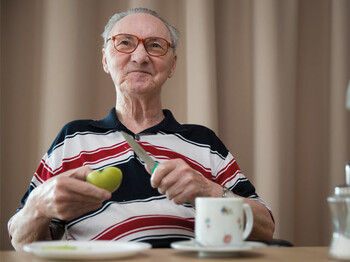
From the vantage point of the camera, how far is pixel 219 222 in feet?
2.74

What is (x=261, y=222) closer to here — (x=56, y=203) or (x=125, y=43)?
(x=56, y=203)

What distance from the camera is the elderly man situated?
44.9 inches

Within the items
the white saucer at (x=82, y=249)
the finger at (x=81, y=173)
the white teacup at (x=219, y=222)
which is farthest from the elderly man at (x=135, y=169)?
the white teacup at (x=219, y=222)

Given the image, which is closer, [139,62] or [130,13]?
[139,62]

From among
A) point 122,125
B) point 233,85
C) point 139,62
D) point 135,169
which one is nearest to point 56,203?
point 135,169

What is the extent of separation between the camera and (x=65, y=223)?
4.73 feet

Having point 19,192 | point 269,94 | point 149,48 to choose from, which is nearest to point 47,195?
point 149,48

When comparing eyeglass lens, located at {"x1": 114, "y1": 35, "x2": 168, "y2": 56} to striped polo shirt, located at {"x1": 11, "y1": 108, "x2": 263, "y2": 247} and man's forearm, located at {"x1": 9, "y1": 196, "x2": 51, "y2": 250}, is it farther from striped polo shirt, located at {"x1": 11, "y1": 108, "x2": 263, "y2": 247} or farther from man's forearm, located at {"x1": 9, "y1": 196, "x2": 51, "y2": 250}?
man's forearm, located at {"x1": 9, "y1": 196, "x2": 51, "y2": 250}

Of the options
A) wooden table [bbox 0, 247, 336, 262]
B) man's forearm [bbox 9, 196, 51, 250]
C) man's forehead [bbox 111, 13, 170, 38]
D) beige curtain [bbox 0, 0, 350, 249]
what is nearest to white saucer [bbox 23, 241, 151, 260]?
wooden table [bbox 0, 247, 336, 262]

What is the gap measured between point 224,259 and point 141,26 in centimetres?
111

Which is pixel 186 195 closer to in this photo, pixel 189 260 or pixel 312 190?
pixel 189 260

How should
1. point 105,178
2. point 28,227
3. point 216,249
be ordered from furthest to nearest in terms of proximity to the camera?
point 28,227, point 105,178, point 216,249

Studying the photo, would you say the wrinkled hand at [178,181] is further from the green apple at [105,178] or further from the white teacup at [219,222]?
the white teacup at [219,222]

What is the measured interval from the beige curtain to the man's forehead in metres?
0.32
